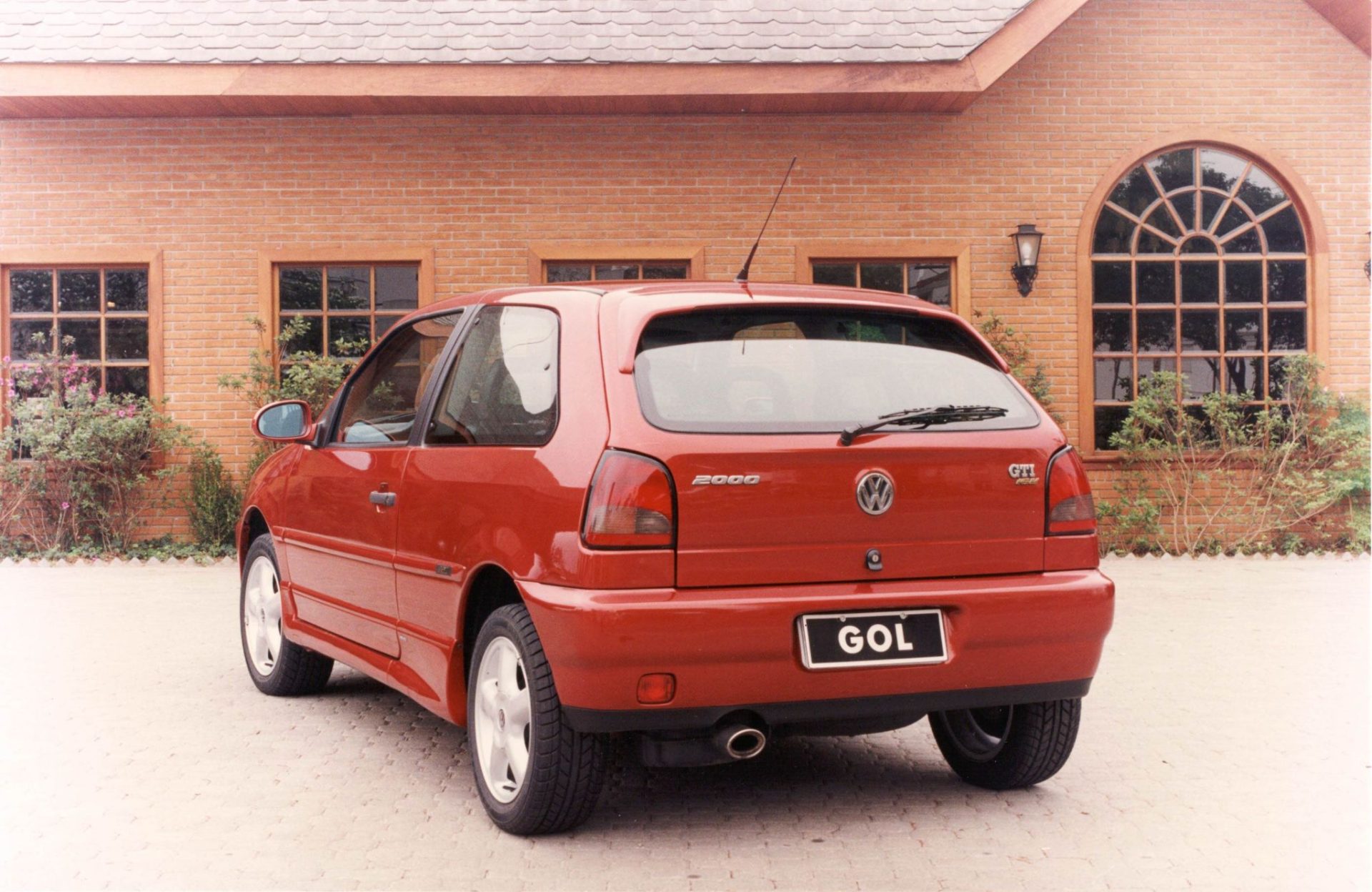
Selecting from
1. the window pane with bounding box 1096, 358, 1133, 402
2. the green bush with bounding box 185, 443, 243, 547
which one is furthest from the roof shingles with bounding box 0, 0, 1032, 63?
the green bush with bounding box 185, 443, 243, 547

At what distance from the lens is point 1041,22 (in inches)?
458

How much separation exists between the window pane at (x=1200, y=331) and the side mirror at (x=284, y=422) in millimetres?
9430

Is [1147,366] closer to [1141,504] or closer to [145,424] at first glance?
[1141,504]

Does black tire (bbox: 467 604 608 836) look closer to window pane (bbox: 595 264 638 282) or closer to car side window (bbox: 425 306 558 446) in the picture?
car side window (bbox: 425 306 558 446)

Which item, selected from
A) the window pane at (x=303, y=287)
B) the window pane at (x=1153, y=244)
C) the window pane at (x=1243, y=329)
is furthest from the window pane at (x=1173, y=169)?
the window pane at (x=303, y=287)

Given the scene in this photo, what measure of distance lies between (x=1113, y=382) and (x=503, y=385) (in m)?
9.44

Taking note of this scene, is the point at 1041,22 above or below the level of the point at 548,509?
above

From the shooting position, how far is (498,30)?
39.2 ft

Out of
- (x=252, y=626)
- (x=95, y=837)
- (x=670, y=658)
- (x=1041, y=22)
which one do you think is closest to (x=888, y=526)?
(x=670, y=658)

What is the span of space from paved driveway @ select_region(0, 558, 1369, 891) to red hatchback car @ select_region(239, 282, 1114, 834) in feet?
Result: 0.95

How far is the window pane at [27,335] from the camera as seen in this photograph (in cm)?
1252

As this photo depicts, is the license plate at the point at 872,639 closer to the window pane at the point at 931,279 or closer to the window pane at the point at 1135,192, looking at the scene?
the window pane at the point at 931,279

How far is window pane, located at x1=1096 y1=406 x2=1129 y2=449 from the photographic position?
12.5 m

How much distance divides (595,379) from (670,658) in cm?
82
